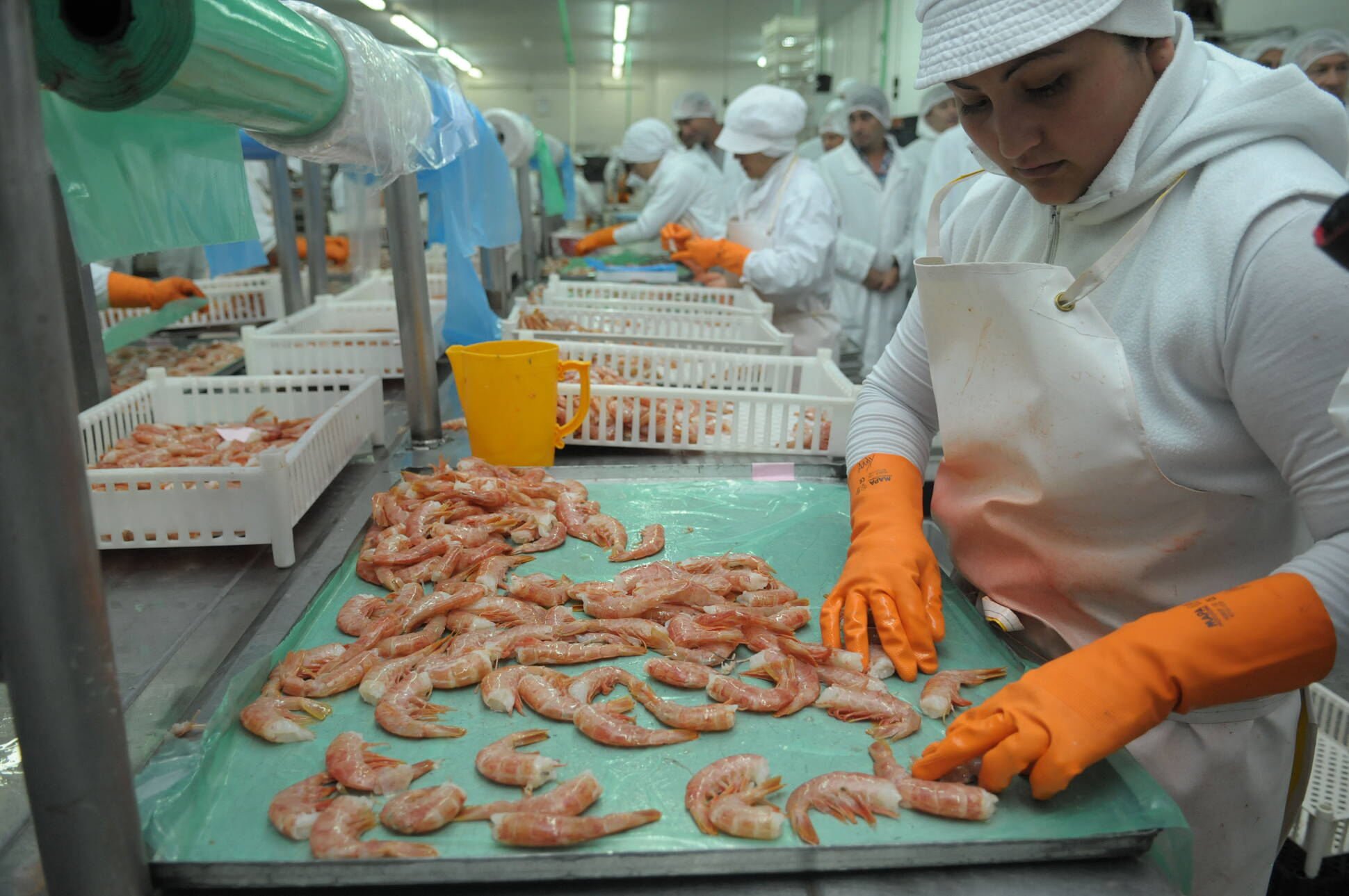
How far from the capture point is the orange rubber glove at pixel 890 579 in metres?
1.43

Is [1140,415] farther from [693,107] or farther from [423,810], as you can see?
[693,107]

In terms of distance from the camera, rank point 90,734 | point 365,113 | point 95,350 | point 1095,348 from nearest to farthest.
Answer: point 90,734, point 1095,348, point 365,113, point 95,350

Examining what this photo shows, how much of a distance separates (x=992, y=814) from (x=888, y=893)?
0.59ft

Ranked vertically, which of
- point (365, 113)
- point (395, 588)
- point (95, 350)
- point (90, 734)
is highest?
point (365, 113)

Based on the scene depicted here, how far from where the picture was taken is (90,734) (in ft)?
2.57

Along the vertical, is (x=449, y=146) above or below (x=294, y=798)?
above

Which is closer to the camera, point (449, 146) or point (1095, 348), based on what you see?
point (1095, 348)

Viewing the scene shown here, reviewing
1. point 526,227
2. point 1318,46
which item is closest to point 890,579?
point 526,227

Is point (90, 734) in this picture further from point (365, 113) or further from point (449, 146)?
point (449, 146)

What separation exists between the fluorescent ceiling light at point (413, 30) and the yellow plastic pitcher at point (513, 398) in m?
14.2

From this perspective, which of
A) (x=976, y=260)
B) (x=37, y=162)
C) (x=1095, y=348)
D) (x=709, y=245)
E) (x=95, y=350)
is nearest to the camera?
(x=37, y=162)

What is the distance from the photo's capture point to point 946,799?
105cm

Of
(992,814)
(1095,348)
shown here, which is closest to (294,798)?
(992,814)

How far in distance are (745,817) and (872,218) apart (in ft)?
23.8
